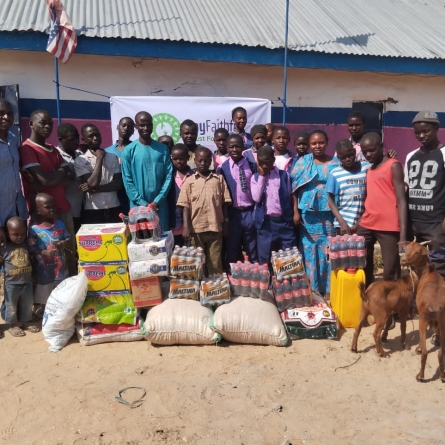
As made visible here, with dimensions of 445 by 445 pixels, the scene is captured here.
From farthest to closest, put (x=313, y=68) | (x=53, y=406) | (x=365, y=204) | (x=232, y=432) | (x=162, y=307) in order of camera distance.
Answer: (x=313, y=68)
(x=365, y=204)
(x=162, y=307)
(x=53, y=406)
(x=232, y=432)

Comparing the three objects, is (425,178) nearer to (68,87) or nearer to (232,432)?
(232,432)

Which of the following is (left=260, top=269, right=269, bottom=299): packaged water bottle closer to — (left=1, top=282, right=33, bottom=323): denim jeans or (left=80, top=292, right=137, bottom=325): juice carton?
(left=80, top=292, right=137, bottom=325): juice carton

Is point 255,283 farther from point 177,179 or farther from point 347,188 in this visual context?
point 177,179

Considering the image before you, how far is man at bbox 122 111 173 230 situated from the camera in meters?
4.69

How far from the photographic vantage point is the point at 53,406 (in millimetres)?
3209

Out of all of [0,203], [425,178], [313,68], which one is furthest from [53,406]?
[313,68]

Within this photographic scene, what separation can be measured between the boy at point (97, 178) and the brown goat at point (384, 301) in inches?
103

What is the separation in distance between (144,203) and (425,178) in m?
2.67

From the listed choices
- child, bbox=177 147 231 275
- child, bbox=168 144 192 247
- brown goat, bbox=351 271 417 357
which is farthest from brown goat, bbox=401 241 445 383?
child, bbox=168 144 192 247

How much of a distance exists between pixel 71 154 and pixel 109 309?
171 cm

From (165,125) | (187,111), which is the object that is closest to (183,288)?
(165,125)

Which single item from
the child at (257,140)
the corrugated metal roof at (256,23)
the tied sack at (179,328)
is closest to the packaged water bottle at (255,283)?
the tied sack at (179,328)

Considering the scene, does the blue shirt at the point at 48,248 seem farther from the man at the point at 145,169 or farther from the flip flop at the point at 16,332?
the man at the point at 145,169

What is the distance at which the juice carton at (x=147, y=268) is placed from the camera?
4.10m
